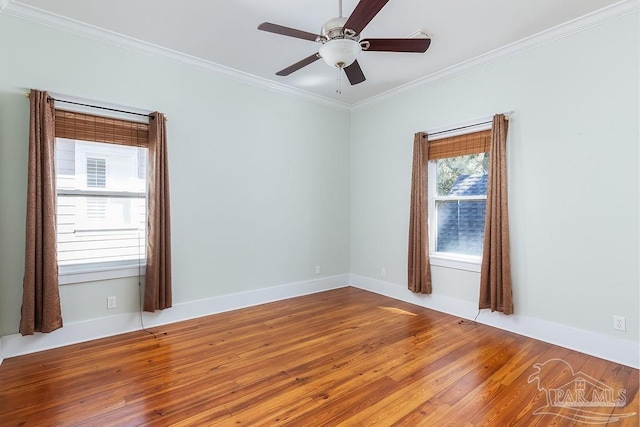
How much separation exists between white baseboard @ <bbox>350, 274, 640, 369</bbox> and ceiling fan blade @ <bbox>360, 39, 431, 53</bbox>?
279 cm

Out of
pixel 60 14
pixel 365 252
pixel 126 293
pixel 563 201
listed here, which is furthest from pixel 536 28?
pixel 126 293

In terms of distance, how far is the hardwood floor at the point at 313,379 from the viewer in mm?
2014

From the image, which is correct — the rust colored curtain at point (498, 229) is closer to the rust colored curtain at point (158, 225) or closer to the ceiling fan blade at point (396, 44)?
the ceiling fan blade at point (396, 44)

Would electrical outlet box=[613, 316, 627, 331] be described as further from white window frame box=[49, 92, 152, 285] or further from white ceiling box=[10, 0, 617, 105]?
white window frame box=[49, 92, 152, 285]

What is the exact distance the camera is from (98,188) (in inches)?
128

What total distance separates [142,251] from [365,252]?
3.11 metres

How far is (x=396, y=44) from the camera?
2.36 m

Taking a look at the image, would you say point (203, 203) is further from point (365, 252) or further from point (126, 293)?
point (365, 252)

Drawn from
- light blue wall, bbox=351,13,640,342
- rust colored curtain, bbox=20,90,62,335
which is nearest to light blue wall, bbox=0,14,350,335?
rust colored curtain, bbox=20,90,62,335

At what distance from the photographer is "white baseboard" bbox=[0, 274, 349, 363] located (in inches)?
111

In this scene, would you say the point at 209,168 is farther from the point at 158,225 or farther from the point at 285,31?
the point at 285,31

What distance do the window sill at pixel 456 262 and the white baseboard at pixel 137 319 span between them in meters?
1.74

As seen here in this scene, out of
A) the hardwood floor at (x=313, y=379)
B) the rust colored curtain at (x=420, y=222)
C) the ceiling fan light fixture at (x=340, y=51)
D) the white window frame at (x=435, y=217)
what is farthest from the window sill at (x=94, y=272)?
the white window frame at (x=435, y=217)

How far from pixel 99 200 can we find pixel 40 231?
23.3 inches
